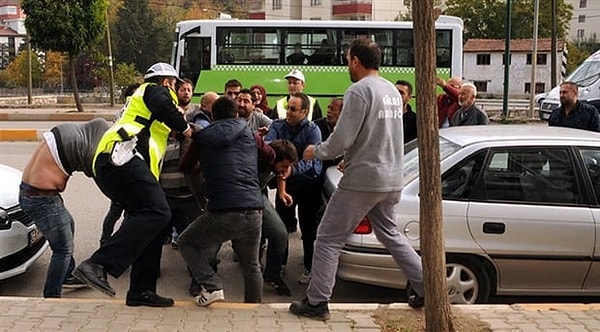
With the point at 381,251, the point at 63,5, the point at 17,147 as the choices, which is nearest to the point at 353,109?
the point at 381,251

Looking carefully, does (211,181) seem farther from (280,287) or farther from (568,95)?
(568,95)

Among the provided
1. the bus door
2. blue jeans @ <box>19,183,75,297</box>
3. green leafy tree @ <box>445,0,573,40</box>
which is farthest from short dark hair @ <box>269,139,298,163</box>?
green leafy tree @ <box>445,0,573,40</box>

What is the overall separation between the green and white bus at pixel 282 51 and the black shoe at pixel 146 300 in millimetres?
14240

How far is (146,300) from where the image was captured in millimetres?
4547

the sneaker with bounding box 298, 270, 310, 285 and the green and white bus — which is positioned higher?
the green and white bus

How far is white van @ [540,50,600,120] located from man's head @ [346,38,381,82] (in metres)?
15.8

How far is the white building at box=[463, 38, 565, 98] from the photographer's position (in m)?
57.7

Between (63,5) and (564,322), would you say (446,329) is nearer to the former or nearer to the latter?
(564,322)

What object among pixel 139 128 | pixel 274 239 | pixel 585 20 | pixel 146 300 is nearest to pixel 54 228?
pixel 146 300

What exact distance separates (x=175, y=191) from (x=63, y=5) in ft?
68.7

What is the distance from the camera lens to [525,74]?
59250 millimetres

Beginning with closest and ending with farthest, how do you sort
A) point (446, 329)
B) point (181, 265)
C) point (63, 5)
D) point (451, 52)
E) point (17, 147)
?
point (446, 329)
point (181, 265)
point (17, 147)
point (451, 52)
point (63, 5)

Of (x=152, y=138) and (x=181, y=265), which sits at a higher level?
(x=152, y=138)

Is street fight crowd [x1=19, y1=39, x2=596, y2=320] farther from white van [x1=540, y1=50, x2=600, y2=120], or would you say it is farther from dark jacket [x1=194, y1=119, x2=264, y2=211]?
white van [x1=540, y1=50, x2=600, y2=120]
